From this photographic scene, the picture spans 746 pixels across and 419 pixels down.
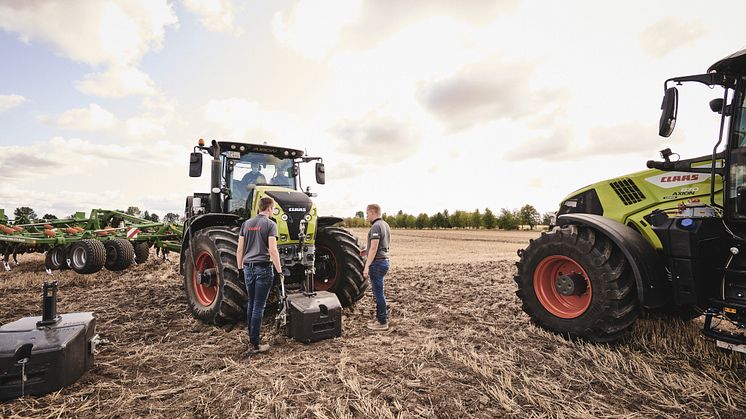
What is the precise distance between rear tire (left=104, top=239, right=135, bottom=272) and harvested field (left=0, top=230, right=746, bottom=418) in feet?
13.6

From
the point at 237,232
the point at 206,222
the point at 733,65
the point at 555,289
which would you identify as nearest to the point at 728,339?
the point at 555,289

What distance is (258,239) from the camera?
4.59m

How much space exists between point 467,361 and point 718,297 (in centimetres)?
257

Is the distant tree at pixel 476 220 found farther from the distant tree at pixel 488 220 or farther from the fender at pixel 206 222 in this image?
the fender at pixel 206 222

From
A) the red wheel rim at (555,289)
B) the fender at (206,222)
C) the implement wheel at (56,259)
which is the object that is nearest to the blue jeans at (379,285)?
the red wheel rim at (555,289)

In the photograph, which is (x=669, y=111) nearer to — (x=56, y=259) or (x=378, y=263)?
(x=378, y=263)

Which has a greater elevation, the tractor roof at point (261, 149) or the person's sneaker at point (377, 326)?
the tractor roof at point (261, 149)

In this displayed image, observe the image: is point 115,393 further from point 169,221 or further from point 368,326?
point 169,221

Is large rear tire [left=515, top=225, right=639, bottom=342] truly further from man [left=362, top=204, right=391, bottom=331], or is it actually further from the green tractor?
the green tractor

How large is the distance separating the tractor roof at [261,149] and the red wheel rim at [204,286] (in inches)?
75.6

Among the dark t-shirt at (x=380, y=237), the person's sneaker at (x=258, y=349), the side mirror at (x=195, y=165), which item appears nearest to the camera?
the person's sneaker at (x=258, y=349)

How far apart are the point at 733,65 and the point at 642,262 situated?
2180 mm

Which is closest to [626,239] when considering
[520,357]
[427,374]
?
[520,357]

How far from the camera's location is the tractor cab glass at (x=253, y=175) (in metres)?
6.92
